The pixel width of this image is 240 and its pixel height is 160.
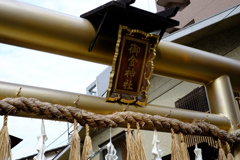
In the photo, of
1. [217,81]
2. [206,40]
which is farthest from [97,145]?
[217,81]

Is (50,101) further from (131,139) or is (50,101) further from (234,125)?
(234,125)

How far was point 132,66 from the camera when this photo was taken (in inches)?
87.4

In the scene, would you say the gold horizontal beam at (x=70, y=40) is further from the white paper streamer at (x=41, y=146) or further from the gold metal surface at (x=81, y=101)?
the white paper streamer at (x=41, y=146)

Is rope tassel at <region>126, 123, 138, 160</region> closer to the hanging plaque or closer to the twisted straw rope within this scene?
the twisted straw rope

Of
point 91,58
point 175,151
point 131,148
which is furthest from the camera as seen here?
point 91,58

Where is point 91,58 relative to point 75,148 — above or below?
above

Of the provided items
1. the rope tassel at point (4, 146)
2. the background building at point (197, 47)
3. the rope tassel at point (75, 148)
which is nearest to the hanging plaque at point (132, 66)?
the rope tassel at point (75, 148)

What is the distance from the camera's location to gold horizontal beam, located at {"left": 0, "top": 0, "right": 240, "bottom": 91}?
1871 millimetres

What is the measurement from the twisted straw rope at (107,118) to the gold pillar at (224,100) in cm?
17

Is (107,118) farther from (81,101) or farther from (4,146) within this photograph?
(4,146)

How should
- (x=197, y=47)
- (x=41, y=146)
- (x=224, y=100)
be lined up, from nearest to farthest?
(x=41, y=146) < (x=224, y=100) < (x=197, y=47)

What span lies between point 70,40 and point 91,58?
0.72 ft

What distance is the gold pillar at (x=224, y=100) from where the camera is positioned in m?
2.64

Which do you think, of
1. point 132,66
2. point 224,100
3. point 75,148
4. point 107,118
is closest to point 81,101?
point 107,118
